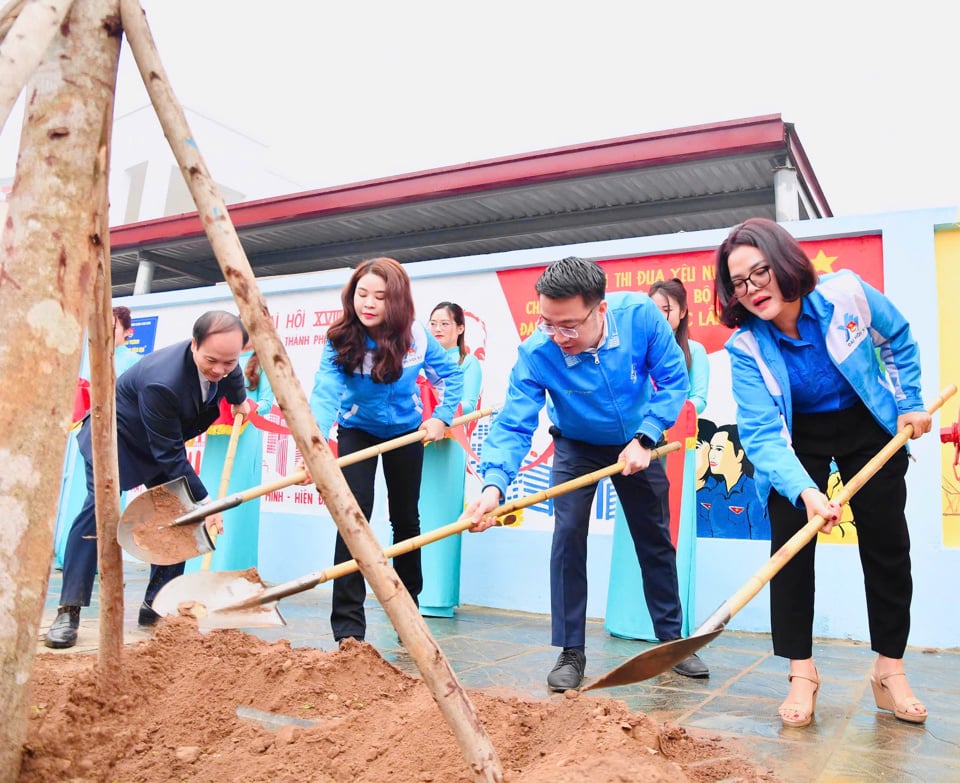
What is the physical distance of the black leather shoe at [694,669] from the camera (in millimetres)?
3057

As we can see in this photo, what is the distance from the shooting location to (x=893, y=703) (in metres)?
2.50

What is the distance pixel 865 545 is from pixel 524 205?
5.43 metres

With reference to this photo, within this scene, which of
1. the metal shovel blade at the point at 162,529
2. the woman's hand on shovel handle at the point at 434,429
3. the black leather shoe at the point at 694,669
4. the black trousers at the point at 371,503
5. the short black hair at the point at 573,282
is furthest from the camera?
the woman's hand on shovel handle at the point at 434,429

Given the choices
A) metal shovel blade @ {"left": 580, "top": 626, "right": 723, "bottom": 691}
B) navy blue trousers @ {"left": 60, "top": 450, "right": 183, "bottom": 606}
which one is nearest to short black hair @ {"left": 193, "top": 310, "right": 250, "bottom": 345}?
navy blue trousers @ {"left": 60, "top": 450, "right": 183, "bottom": 606}

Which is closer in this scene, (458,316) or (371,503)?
(371,503)

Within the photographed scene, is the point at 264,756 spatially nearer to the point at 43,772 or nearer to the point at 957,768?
the point at 43,772

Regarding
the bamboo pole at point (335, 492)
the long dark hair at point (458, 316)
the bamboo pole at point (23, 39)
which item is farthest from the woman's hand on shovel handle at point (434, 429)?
the bamboo pole at point (23, 39)

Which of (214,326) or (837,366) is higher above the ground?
(214,326)

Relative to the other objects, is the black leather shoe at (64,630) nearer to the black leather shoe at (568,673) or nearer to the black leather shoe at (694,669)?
the black leather shoe at (568,673)

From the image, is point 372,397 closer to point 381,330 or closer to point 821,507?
point 381,330

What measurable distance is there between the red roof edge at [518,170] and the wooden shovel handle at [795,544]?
3.52 meters

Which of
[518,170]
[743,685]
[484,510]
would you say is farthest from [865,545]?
[518,170]

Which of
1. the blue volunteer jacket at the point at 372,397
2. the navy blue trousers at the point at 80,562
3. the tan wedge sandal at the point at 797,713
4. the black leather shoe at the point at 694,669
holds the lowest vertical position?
the black leather shoe at the point at 694,669

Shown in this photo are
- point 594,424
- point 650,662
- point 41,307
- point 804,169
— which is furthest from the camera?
point 804,169
